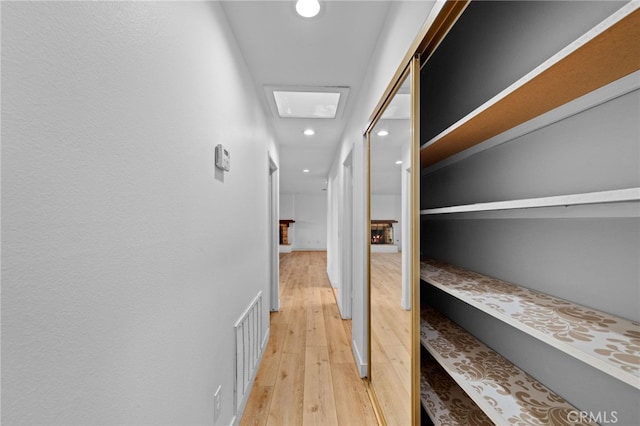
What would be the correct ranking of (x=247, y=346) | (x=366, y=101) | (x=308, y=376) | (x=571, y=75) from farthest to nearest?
1. (x=308, y=376)
2. (x=366, y=101)
3. (x=247, y=346)
4. (x=571, y=75)

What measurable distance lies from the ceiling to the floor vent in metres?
1.90

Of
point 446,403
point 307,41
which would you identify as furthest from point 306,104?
point 446,403

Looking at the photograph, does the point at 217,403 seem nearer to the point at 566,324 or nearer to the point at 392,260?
the point at 392,260

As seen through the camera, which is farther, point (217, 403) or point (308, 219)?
point (308, 219)

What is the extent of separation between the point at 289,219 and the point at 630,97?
1040 cm

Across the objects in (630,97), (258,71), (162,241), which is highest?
(258,71)

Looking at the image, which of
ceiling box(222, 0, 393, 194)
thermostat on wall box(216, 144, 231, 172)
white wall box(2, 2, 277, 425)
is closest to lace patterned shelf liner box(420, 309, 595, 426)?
white wall box(2, 2, 277, 425)

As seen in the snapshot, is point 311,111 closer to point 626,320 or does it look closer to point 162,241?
point 162,241

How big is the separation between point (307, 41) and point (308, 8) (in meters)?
0.31

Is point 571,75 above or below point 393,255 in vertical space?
above

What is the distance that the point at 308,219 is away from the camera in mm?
10992

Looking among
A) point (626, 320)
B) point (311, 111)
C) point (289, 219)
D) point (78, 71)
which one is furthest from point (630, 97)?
point (289, 219)

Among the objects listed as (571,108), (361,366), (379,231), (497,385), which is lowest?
(361,366)

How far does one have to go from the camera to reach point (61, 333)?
515 millimetres
